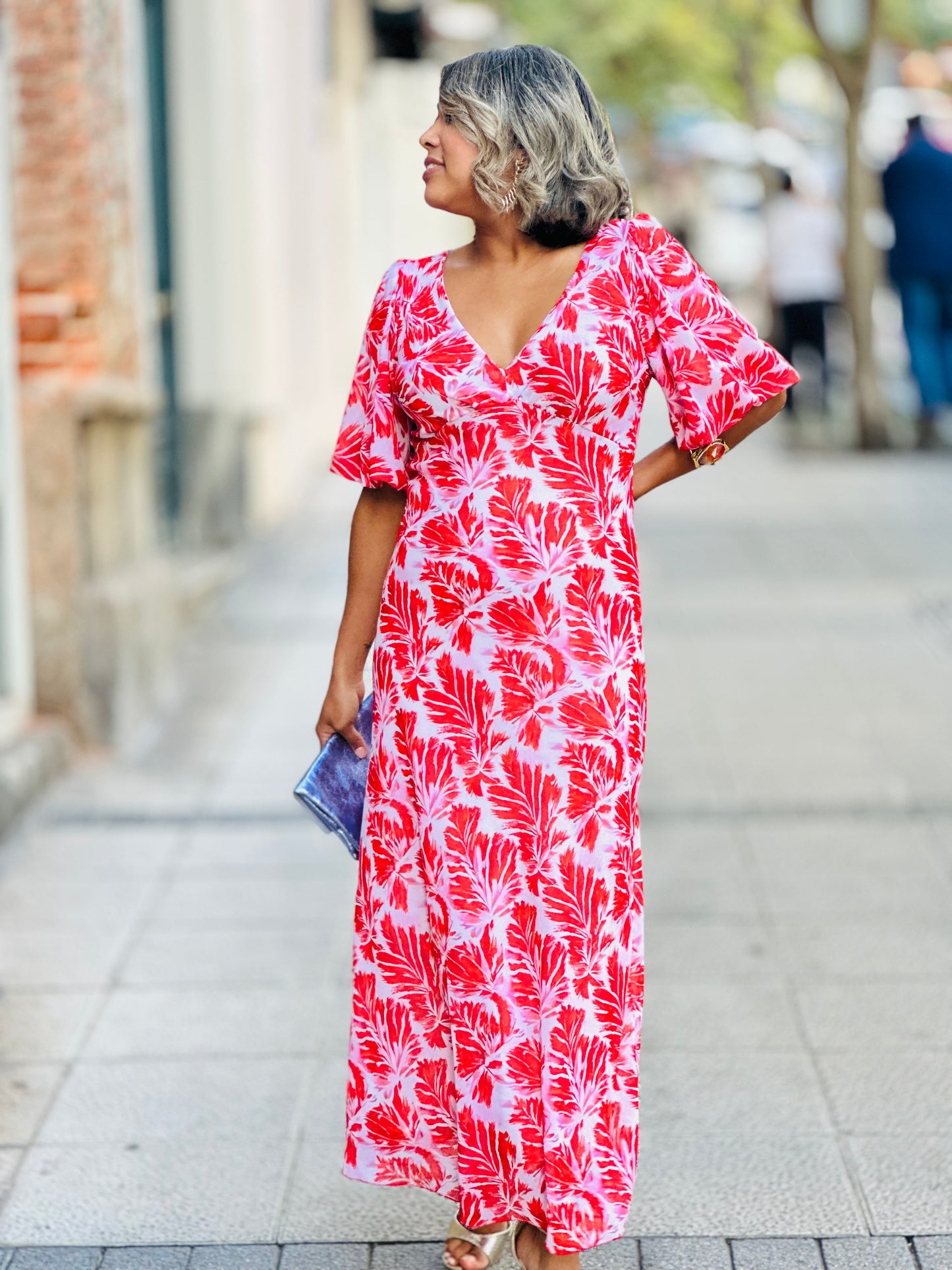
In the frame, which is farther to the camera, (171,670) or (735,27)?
(735,27)

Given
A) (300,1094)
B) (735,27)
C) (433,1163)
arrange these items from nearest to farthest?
(433,1163) < (300,1094) < (735,27)

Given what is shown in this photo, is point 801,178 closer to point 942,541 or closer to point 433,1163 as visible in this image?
point 942,541

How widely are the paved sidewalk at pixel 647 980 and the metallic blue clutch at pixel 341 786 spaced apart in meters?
0.72

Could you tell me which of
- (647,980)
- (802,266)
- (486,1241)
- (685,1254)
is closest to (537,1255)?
(486,1241)

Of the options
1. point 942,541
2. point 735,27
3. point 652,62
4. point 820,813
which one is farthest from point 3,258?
point 652,62

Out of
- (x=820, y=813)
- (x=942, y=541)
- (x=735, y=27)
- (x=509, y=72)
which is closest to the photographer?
(x=509, y=72)

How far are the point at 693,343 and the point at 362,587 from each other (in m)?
0.63

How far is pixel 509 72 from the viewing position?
101 inches

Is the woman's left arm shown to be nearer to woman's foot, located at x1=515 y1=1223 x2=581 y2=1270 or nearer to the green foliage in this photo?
woman's foot, located at x1=515 y1=1223 x2=581 y2=1270

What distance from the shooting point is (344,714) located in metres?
2.87

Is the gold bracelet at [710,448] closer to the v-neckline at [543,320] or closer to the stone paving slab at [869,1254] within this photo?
the v-neckline at [543,320]

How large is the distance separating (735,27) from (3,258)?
607 inches

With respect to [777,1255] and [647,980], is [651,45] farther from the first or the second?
[777,1255]

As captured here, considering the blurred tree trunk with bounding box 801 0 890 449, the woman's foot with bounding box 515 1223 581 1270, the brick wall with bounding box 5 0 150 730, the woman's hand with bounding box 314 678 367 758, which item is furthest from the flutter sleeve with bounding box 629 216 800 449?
the blurred tree trunk with bounding box 801 0 890 449
